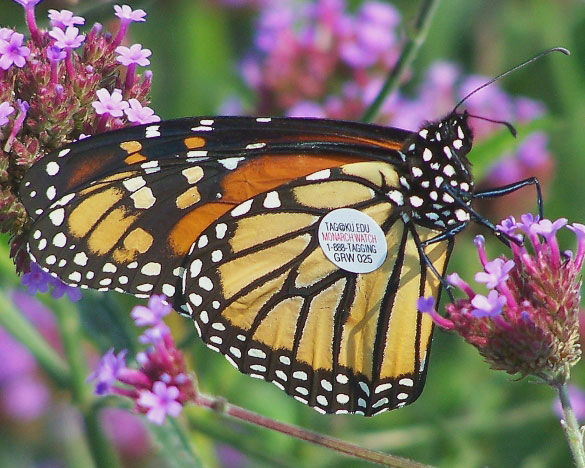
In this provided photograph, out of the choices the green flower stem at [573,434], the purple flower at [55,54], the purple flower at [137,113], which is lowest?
the green flower stem at [573,434]

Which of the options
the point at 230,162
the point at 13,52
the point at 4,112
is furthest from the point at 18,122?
the point at 230,162

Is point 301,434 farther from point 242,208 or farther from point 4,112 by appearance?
point 4,112

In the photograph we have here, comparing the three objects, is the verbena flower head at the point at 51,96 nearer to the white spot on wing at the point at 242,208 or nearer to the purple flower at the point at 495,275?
the white spot on wing at the point at 242,208

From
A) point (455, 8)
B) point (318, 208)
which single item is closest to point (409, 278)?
point (318, 208)

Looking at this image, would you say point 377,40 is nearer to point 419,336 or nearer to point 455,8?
point 455,8

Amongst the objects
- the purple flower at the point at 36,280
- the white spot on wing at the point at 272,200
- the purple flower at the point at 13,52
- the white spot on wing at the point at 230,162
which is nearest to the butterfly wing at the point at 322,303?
the white spot on wing at the point at 272,200

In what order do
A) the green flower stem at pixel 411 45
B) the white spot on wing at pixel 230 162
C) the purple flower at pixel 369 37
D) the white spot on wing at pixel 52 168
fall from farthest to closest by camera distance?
the purple flower at pixel 369 37 → the green flower stem at pixel 411 45 → the white spot on wing at pixel 230 162 → the white spot on wing at pixel 52 168
